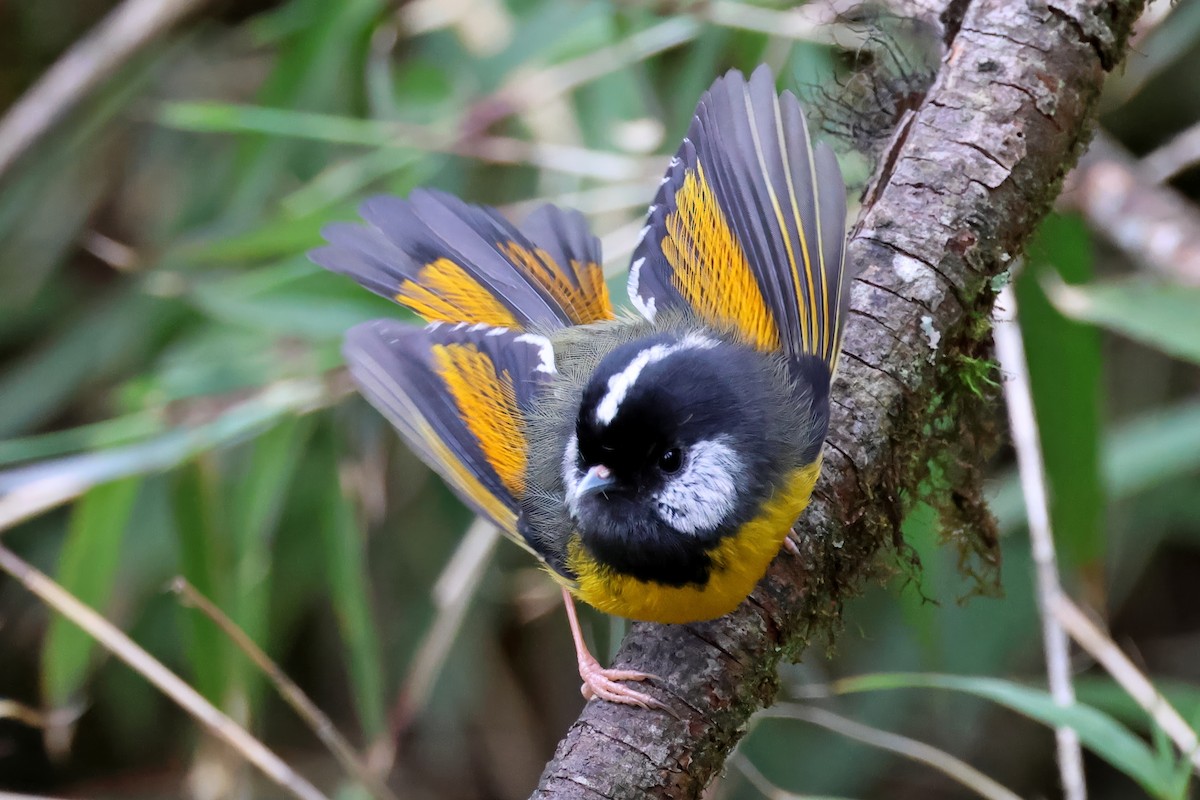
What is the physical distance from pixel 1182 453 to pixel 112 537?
2400 millimetres

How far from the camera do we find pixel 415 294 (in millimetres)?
1988

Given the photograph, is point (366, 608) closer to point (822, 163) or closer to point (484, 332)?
point (484, 332)

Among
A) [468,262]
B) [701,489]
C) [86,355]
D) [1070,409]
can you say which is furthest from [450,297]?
[86,355]

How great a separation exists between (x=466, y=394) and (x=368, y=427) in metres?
1.22

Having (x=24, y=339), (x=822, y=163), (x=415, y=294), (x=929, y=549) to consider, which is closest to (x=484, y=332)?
(x=415, y=294)

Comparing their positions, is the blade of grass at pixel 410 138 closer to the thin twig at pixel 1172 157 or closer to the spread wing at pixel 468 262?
the spread wing at pixel 468 262

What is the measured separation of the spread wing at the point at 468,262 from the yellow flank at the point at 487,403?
138mm

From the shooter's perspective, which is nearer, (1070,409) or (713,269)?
(713,269)

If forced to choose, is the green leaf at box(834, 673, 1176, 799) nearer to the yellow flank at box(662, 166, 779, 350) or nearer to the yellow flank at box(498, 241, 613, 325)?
the yellow flank at box(662, 166, 779, 350)

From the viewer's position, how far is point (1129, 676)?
6.44ft

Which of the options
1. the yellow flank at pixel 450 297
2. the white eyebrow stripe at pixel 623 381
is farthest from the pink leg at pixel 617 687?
the yellow flank at pixel 450 297

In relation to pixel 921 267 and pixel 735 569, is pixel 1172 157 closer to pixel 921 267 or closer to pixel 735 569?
pixel 921 267

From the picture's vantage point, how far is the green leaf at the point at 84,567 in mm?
2422

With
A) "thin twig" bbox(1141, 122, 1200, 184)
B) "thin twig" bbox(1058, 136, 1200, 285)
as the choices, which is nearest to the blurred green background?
"thin twig" bbox(1058, 136, 1200, 285)
